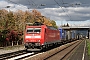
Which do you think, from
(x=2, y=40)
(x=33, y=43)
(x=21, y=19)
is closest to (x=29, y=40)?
(x=33, y=43)

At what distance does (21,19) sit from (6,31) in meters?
40.7

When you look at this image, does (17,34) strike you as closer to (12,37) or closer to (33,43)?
(12,37)

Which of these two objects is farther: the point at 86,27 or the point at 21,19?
the point at 86,27

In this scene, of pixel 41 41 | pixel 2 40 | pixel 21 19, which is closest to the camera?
pixel 41 41

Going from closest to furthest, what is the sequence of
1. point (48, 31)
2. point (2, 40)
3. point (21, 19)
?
point (48, 31)
point (2, 40)
point (21, 19)

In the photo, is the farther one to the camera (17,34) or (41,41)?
(17,34)

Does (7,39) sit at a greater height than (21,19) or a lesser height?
lesser

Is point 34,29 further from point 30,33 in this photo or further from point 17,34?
point 17,34

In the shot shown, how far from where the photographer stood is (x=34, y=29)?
30.9 meters

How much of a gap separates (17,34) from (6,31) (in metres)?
2.83

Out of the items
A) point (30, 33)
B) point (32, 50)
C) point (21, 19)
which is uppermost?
point (21, 19)

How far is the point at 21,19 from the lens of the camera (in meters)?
97.7

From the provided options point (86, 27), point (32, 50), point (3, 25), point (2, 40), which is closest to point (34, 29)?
point (32, 50)

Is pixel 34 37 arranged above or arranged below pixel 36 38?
above
